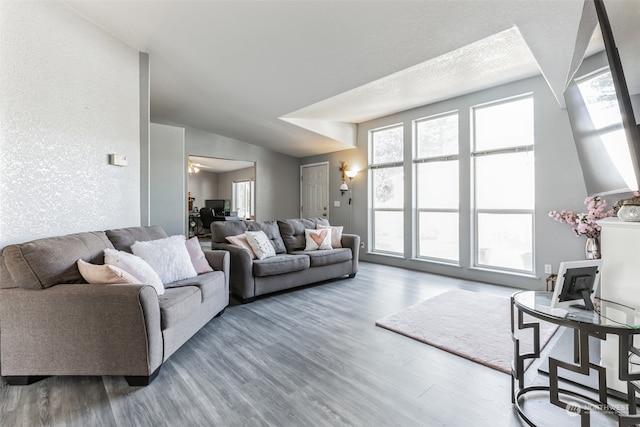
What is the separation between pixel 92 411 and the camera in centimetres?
155

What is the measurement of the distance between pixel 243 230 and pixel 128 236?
1486 millimetres

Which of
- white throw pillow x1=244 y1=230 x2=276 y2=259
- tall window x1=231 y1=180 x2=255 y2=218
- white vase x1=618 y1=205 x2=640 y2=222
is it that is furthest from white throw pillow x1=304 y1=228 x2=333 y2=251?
tall window x1=231 y1=180 x2=255 y2=218

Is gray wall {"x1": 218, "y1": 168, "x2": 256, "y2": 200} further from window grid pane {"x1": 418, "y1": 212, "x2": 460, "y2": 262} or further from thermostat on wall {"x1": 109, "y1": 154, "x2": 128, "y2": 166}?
thermostat on wall {"x1": 109, "y1": 154, "x2": 128, "y2": 166}

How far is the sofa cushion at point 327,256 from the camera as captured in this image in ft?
12.8

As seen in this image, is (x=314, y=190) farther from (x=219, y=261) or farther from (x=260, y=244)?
(x=219, y=261)

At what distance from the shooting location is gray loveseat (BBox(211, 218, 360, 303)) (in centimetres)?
328

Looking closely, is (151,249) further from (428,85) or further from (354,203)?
(354,203)

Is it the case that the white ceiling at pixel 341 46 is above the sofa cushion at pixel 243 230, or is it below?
above

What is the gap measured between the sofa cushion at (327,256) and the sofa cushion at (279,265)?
142 millimetres

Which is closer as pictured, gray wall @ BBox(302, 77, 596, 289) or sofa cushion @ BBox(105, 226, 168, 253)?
sofa cushion @ BBox(105, 226, 168, 253)

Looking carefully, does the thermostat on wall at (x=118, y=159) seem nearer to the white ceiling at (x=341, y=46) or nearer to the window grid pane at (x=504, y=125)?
the white ceiling at (x=341, y=46)

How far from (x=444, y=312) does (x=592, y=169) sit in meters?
1.93

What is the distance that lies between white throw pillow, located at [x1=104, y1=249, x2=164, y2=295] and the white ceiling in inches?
81.0

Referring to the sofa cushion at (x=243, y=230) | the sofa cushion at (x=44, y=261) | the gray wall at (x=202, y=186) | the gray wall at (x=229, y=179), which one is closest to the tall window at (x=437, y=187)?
the sofa cushion at (x=243, y=230)
